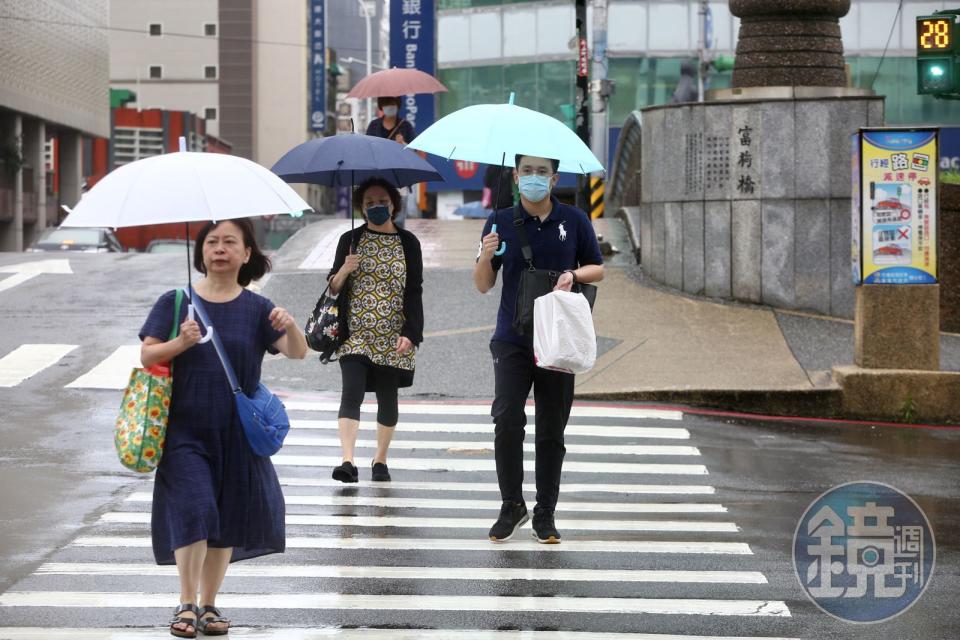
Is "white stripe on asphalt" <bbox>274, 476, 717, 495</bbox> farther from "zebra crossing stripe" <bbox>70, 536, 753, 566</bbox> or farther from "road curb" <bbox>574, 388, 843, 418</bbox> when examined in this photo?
"road curb" <bbox>574, 388, 843, 418</bbox>

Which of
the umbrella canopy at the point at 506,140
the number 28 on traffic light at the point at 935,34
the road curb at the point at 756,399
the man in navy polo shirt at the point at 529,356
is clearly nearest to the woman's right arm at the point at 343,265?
the umbrella canopy at the point at 506,140

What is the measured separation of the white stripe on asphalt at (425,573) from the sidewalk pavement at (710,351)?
6305 millimetres

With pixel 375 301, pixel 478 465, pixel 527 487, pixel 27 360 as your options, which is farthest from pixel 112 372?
pixel 527 487

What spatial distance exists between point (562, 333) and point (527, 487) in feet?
7.38

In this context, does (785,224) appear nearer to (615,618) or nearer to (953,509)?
(953,509)

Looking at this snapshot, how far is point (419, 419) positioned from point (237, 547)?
6.39 meters

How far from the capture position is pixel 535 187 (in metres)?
7.99

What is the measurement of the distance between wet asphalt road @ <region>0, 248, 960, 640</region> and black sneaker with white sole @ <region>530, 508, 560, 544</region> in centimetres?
10

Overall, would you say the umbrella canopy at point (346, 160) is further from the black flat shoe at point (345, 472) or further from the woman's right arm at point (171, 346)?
the woman's right arm at point (171, 346)

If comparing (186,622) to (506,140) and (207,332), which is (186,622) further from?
(506,140)

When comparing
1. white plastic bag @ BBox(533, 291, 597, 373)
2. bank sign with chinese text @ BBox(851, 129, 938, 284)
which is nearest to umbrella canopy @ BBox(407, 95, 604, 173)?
white plastic bag @ BBox(533, 291, 597, 373)

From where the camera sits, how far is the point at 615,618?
6430 mm

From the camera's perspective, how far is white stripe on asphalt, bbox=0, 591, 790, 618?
21.4ft

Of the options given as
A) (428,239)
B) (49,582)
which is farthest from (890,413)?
(428,239)
